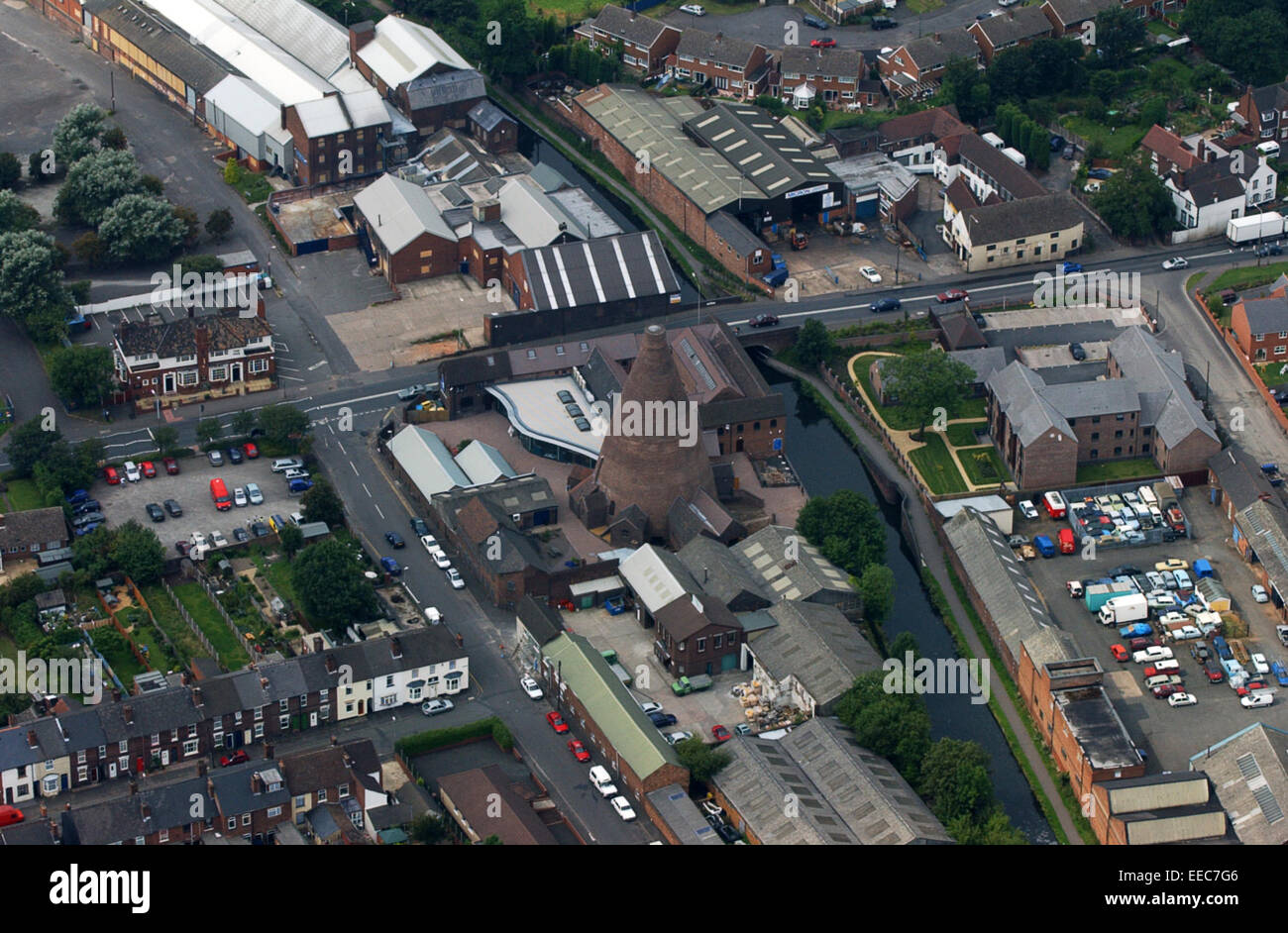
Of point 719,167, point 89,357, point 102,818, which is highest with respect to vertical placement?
point 719,167

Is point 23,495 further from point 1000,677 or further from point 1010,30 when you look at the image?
point 1010,30

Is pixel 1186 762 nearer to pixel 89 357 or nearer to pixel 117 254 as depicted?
pixel 89 357

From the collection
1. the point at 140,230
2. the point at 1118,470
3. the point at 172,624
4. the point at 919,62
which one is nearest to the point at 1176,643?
the point at 1118,470

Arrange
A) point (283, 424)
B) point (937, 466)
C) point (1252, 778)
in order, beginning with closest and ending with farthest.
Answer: point (1252, 778), point (283, 424), point (937, 466)
